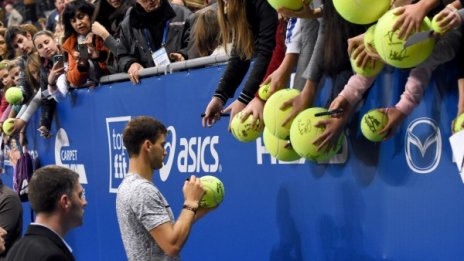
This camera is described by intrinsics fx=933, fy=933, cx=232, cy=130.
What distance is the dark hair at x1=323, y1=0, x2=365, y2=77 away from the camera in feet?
14.7

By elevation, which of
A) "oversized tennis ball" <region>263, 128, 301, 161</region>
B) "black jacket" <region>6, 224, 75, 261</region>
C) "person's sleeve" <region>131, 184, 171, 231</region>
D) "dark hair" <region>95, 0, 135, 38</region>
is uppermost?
"dark hair" <region>95, 0, 135, 38</region>

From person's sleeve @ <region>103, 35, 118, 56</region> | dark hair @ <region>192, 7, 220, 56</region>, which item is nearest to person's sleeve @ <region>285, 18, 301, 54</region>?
dark hair @ <region>192, 7, 220, 56</region>

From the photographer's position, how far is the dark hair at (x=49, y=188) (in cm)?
411

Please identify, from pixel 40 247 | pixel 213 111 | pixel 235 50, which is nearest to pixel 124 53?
pixel 213 111

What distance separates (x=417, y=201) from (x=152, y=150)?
4.92 ft

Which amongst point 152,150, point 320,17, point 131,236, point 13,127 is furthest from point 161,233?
point 13,127

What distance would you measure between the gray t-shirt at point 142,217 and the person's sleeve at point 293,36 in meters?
1.05

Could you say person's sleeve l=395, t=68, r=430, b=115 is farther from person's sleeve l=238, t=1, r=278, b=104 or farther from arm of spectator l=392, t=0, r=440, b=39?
person's sleeve l=238, t=1, r=278, b=104

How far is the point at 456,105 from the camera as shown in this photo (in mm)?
4281

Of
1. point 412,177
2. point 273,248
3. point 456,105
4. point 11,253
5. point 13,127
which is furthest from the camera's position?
point 13,127

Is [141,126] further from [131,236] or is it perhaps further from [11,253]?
[11,253]

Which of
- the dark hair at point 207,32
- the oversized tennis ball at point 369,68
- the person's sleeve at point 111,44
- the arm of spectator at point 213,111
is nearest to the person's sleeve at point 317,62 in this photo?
the oversized tennis ball at point 369,68

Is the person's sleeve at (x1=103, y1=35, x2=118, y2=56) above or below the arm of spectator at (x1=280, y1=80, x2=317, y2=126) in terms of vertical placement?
above

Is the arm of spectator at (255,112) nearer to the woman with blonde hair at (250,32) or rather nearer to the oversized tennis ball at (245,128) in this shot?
the oversized tennis ball at (245,128)
